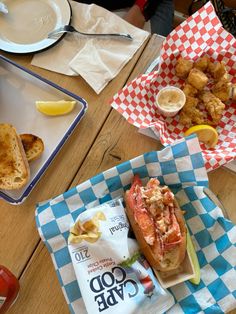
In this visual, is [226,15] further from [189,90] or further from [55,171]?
[55,171]

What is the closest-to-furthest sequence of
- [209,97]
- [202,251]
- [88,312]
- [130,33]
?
[88,312] < [202,251] < [209,97] < [130,33]

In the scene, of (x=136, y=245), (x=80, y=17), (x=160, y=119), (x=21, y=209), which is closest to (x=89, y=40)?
(x=80, y=17)

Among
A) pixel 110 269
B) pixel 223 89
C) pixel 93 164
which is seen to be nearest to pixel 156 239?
pixel 110 269

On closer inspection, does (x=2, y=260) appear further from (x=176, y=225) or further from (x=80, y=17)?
(x=80, y=17)

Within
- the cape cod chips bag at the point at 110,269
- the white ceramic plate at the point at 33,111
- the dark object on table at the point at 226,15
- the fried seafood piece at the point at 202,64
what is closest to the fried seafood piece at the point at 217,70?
the fried seafood piece at the point at 202,64

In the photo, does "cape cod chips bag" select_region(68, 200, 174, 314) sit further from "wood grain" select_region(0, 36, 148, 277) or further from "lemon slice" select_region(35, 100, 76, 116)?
"lemon slice" select_region(35, 100, 76, 116)

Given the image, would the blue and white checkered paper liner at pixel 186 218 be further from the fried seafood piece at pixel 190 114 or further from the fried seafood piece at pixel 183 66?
the fried seafood piece at pixel 183 66
